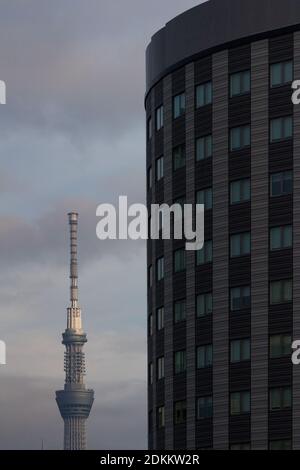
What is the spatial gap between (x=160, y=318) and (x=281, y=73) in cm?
2561

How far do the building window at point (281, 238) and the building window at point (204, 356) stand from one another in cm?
1056

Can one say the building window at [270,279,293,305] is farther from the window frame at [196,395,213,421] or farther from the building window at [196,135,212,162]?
the building window at [196,135,212,162]

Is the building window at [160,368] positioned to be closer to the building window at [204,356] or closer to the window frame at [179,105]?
the building window at [204,356]

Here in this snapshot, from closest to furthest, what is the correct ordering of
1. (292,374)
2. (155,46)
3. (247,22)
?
(292,374), (247,22), (155,46)

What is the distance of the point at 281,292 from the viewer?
12406 cm

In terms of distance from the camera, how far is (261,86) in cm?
12800

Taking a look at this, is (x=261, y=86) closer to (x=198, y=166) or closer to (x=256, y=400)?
(x=198, y=166)

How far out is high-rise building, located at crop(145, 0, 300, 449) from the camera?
124m

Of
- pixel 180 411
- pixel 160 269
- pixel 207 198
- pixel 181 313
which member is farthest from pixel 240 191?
pixel 180 411

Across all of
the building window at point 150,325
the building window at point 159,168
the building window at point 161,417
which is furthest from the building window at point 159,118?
the building window at point 161,417

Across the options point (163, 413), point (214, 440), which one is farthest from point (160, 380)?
point (214, 440)

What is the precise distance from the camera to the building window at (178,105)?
136m

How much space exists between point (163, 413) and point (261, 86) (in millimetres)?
30359

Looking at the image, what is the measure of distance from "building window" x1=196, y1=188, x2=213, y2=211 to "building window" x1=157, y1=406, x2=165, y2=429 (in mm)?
18626
